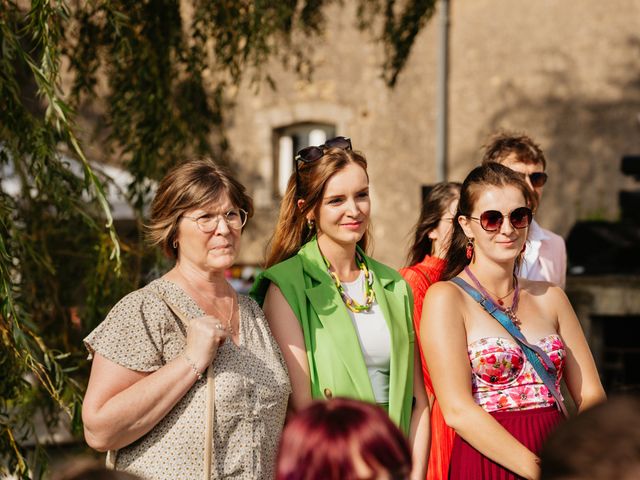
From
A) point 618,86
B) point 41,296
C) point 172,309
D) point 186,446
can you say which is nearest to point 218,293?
point 172,309

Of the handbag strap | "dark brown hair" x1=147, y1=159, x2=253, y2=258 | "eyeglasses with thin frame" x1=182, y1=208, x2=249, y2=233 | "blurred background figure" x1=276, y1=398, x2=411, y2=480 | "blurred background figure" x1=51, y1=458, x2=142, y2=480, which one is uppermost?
"dark brown hair" x1=147, y1=159, x2=253, y2=258

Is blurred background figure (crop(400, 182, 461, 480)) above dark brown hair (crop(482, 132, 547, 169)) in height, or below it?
below

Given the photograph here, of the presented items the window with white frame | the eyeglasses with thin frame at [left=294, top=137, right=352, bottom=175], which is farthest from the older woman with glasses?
the window with white frame

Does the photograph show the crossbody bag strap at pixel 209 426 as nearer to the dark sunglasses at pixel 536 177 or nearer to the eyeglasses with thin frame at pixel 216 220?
the eyeglasses with thin frame at pixel 216 220

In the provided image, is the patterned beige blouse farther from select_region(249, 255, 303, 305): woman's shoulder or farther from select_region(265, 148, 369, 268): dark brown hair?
select_region(265, 148, 369, 268): dark brown hair

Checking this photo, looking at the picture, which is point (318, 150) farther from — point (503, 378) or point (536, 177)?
point (536, 177)

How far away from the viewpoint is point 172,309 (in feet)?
9.43

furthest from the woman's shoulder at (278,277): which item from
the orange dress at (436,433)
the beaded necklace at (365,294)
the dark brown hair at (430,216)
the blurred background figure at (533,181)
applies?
the blurred background figure at (533,181)

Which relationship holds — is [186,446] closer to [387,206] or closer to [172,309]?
[172,309]

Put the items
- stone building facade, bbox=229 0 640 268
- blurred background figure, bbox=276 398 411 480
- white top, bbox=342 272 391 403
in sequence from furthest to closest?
stone building facade, bbox=229 0 640 268, white top, bbox=342 272 391 403, blurred background figure, bbox=276 398 411 480

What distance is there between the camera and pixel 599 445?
151 cm

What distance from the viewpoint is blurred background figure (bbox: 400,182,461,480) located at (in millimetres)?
3365

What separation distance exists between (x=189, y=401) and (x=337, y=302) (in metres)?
0.68

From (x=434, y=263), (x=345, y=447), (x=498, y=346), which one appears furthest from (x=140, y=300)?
(x=434, y=263)
